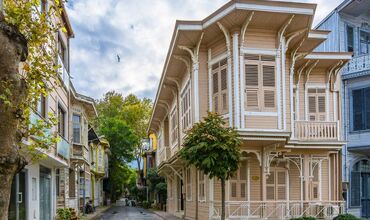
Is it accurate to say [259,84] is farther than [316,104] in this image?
No

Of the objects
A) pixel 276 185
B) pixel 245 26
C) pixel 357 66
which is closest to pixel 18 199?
pixel 245 26

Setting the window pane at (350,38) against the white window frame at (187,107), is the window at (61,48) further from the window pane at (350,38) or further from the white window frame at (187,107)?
the window pane at (350,38)

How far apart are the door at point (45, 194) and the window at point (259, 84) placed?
9208 millimetres

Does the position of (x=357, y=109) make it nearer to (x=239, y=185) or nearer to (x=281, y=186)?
(x=281, y=186)

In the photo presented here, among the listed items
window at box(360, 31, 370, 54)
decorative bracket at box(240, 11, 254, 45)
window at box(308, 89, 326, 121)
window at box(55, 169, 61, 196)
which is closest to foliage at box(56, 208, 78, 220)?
window at box(55, 169, 61, 196)

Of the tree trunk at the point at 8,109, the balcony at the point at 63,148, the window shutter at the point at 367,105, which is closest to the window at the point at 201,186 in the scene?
the balcony at the point at 63,148

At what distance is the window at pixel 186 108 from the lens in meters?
20.6

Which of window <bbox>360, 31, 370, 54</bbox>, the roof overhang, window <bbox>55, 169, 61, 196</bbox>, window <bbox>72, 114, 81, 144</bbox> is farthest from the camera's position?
window <bbox>72, 114, 81, 144</bbox>

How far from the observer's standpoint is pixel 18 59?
214 inches

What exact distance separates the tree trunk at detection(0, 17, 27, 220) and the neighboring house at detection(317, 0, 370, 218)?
68.7 ft

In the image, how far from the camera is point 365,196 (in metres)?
25.1

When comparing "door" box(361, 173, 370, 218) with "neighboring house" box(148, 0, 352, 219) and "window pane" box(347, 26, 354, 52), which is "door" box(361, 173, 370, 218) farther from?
"window pane" box(347, 26, 354, 52)

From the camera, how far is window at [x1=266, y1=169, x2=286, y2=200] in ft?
64.5

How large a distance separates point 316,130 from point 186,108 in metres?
5.60
